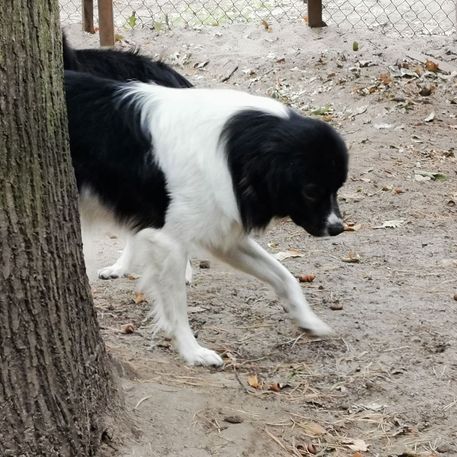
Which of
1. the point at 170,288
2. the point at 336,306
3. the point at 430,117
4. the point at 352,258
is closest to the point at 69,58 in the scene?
the point at 170,288

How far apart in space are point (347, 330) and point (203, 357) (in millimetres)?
842

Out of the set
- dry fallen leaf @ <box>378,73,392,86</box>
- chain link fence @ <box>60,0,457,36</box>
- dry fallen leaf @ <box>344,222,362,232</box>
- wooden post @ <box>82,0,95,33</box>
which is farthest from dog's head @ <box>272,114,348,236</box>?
wooden post @ <box>82,0,95,33</box>

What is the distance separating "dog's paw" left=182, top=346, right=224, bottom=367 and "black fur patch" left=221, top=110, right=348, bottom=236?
70 cm

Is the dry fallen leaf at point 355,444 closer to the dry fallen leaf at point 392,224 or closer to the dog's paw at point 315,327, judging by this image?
the dog's paw at point 315,327

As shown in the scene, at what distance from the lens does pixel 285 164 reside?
13.7 ft

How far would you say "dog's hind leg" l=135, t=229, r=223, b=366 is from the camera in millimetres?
4340

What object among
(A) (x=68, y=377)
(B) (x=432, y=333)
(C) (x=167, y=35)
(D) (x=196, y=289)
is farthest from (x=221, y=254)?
(C) (x=167, y=35)

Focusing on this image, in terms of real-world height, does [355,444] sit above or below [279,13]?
below

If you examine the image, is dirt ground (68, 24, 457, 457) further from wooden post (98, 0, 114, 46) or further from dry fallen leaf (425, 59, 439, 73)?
wooden post (98, 0, 114, 46)

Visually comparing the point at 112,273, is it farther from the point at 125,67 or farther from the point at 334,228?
the point at 334,228

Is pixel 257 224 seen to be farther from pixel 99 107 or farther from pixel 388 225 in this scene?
pixel 388 225

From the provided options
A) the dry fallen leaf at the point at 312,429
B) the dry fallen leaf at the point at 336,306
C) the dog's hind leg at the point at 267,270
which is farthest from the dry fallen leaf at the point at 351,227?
the dry fallen leaf at the point at 312,429

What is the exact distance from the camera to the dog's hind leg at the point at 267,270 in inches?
182

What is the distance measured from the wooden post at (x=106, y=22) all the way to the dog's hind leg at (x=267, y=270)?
21.8ft
